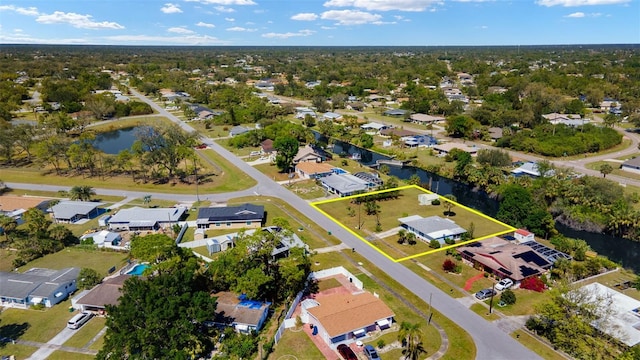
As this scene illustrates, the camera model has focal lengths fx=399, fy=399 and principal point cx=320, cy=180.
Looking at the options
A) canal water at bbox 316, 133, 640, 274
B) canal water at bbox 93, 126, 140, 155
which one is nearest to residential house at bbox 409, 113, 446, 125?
canal water at bbox 316, 133, 640, 274

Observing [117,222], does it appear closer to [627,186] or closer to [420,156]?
[420,156]

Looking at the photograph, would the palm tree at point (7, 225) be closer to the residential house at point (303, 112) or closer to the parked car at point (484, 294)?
the parked car at point (484, 294)

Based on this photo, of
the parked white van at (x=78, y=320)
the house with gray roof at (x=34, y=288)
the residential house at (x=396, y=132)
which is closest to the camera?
the parked white van at (x=78, y=320)

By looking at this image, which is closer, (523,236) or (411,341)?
(411,341)

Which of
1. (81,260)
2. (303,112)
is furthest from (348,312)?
(303,112)

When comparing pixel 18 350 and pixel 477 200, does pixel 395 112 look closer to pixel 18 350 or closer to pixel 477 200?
pixel 477 200

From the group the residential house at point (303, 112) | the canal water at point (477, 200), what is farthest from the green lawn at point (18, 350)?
the residential house at point (303, 112)
